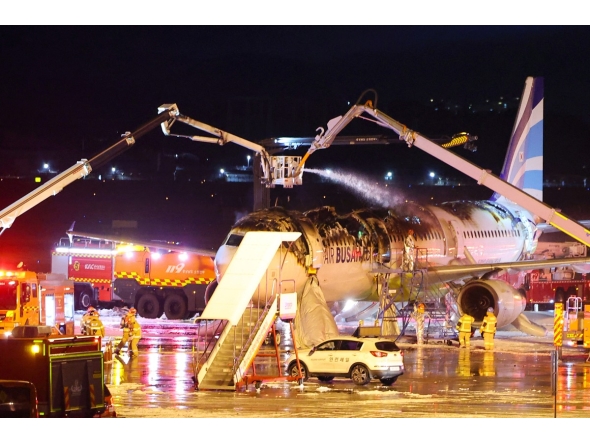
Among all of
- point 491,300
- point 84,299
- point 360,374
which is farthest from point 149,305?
point 360,374

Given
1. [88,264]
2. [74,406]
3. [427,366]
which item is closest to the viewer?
[74,406]

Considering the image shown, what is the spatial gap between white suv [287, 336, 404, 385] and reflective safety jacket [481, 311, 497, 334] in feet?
31.1

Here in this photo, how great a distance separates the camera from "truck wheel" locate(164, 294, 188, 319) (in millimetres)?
44750

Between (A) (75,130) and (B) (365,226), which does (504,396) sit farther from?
(A) (75,130)

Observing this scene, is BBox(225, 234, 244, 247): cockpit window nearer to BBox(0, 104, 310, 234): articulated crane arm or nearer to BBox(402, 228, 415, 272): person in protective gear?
BBox(0, 104, 310, 234): articulated crane arm

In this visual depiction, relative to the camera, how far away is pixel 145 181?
93.1 m

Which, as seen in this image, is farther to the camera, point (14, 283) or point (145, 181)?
point (145, 181)

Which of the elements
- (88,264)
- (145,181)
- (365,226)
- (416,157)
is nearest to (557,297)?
(365,226)

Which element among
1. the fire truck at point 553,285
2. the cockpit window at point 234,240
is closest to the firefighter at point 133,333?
the cockpit window at point 234,240

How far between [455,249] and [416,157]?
79.6 metres

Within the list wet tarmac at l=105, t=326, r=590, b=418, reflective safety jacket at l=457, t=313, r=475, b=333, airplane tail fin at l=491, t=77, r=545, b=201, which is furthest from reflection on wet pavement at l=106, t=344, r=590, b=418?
airplane tail fin at l=491, t=77, r=545, b=201

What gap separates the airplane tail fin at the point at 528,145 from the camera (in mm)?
45469

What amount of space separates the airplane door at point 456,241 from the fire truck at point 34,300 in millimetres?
14506

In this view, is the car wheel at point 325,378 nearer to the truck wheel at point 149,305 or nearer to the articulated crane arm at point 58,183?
the articulated crane arm at point 58,183
